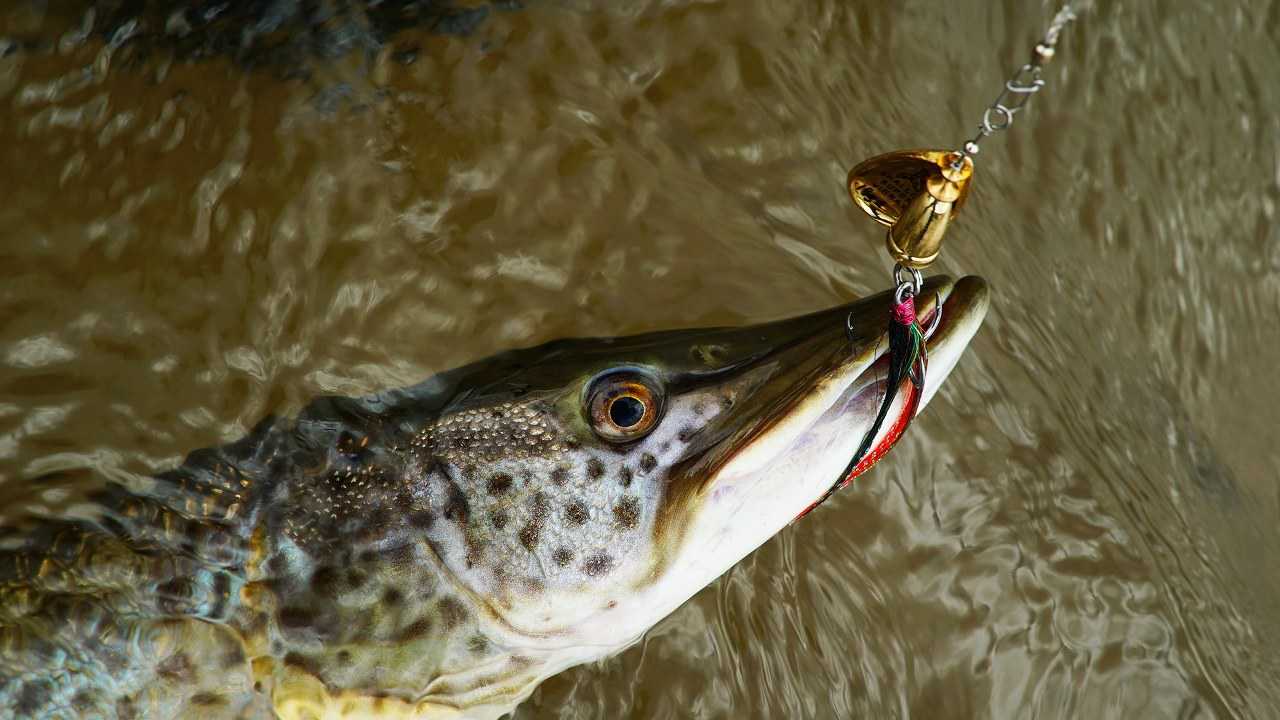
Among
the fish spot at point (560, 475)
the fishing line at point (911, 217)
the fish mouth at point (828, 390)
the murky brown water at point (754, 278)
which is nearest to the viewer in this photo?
the fishing line at point (911, 217)

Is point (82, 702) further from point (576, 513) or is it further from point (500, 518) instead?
point (576, 513)

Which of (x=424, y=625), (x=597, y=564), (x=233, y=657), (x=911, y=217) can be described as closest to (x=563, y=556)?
(x=597, y=564)

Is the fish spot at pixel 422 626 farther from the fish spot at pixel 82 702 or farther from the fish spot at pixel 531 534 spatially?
the fish spot at pixel 82 702

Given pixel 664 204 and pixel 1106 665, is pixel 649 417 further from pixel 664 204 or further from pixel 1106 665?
pixel 1106 665

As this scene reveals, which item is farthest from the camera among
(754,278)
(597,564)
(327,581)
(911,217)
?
(754,278)

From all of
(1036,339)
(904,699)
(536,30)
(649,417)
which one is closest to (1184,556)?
(1036,339)

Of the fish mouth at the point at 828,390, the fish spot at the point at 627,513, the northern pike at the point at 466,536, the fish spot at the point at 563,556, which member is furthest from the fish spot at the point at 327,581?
the fish mouth at the point at 828,390
